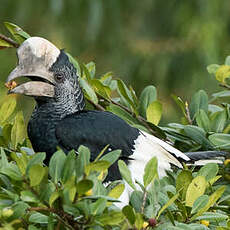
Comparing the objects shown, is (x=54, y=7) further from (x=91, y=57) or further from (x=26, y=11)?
(x=91, y=57)

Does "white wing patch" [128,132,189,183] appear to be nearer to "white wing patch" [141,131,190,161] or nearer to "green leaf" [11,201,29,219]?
"white wing patch" [141,131,190,161]

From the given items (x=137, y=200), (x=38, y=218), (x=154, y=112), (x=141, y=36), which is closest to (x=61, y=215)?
(x=38, y=218)

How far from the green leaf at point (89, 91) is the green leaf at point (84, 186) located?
68 centimetres

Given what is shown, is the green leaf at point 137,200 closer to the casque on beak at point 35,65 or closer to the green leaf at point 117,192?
the green leaf at point 117,192

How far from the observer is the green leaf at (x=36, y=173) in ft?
4.04

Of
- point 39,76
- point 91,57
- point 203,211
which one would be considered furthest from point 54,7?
point 203,211

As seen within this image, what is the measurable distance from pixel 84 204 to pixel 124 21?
637cm

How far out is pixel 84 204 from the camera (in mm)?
1203

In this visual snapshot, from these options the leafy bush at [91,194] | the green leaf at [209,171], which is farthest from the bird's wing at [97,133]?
the green leaf at [209,171]

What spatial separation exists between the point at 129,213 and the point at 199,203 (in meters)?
0.20

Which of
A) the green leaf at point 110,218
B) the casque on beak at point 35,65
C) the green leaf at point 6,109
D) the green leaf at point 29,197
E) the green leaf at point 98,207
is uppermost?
the casque on beak at point 35,65

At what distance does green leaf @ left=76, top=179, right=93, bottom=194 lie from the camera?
118 cm

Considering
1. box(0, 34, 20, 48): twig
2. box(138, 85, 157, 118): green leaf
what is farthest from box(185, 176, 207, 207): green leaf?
box(0, 34, 20, 48): twig

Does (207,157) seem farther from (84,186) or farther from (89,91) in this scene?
(84,186)
